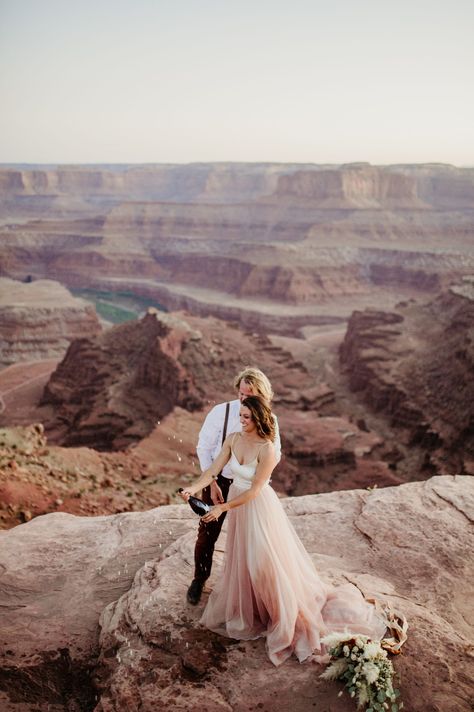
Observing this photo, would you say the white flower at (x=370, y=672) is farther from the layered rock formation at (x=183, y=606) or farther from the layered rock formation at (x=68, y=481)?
the layered rock formation at (x=68, y=481)

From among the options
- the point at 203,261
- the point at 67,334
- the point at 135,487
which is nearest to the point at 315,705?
the point at 135,487

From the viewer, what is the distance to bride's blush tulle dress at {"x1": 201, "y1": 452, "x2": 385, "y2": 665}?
430 centimetres

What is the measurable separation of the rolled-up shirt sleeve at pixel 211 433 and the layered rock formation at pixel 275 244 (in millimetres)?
59002

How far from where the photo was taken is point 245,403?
13.9 ft

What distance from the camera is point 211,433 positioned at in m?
4.73

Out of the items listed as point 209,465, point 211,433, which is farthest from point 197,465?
point 211,433

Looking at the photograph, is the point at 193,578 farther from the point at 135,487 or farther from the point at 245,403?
the point at 135,487

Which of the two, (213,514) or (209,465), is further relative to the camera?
(209,465)

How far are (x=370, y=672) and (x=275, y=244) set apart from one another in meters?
83.2

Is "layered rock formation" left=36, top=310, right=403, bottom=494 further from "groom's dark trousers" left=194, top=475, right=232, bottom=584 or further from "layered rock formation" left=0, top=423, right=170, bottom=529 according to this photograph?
"groom's dark trousers" left=194, top=475, right=232, bottom=584

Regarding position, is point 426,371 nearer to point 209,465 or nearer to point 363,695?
point 209,465

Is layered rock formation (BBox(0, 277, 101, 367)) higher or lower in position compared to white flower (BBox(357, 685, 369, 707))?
lower

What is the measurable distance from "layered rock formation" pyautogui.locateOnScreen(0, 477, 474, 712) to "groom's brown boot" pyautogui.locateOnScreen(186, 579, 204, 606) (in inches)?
3.0

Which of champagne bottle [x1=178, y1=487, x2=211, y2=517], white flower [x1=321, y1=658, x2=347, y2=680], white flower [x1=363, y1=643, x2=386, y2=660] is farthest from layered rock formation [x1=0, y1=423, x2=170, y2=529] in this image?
white flower [x1=363, y1=643, x2=386, y2=660]
